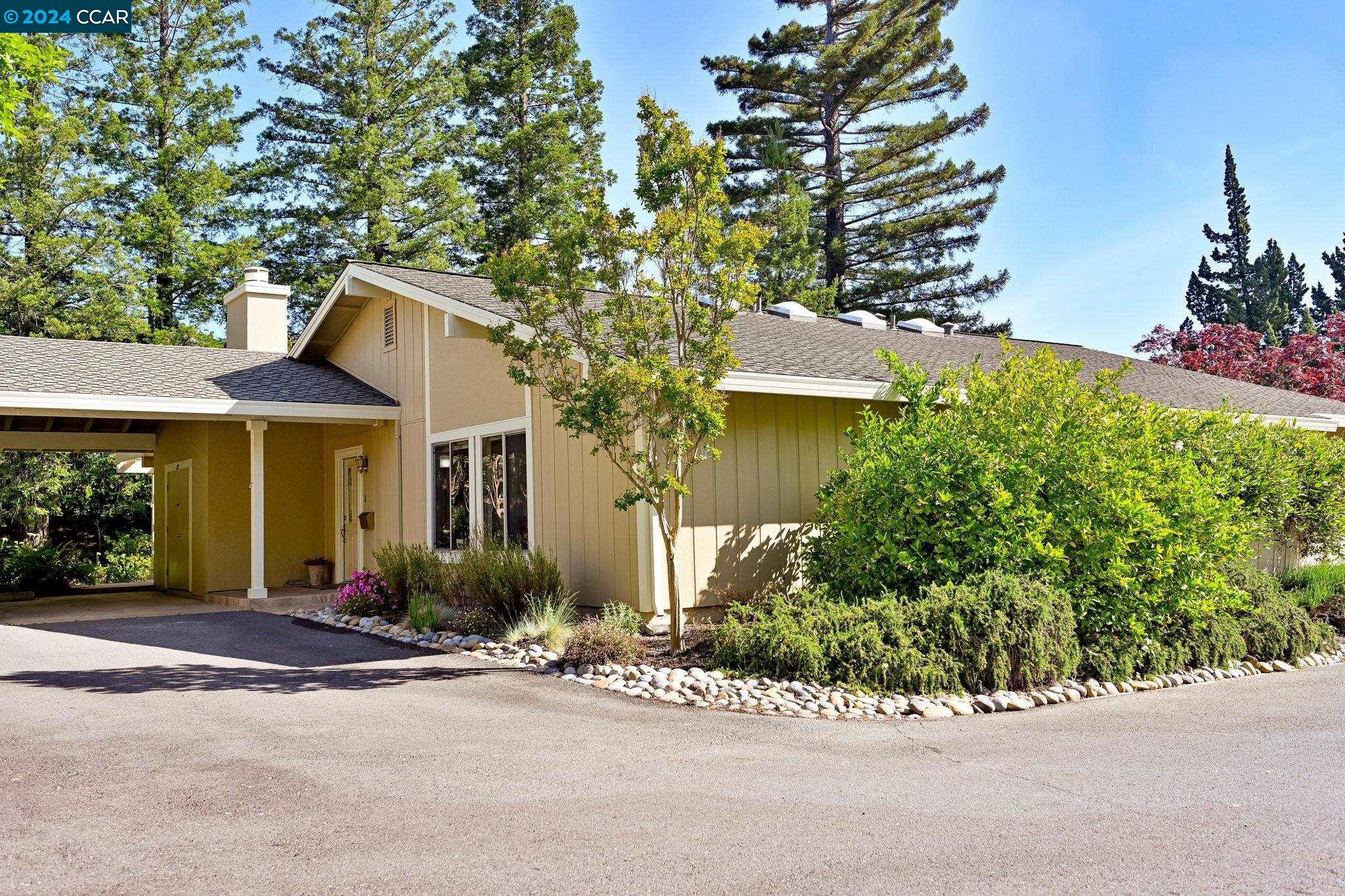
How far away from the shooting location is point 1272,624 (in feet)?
28.3

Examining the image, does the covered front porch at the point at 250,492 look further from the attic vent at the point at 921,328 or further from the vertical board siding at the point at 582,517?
the attic vent at the point at 921,328

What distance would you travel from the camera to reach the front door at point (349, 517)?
1432cm

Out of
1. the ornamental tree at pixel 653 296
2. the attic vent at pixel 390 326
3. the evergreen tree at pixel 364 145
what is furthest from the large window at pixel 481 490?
the evergreen tree at pixel 364 145

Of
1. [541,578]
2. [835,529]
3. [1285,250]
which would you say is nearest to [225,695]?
[541,578]

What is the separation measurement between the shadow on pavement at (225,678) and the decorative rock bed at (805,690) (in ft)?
2.46

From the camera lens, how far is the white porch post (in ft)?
42.4

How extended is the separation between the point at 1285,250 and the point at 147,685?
44.4m

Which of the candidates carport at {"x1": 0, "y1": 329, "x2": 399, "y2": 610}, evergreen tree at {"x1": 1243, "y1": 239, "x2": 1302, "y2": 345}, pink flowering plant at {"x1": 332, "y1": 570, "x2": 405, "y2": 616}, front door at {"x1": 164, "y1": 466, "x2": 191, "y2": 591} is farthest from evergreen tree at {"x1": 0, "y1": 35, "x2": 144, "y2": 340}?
evergreen tree at {"x1": 1243, "y1": 239, "x2": 1302, "y2": 345}

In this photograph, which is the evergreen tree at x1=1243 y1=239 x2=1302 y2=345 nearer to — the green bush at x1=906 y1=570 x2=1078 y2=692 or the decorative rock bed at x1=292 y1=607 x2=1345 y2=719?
the decorative rock bed at x1=292 y1=607 x2=1345 y2=719

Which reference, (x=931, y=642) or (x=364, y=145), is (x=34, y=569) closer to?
(x=364, y=145)

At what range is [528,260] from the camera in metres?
7.98

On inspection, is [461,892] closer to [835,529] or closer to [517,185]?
[835,529]

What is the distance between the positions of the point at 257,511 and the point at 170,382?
6.32 feet

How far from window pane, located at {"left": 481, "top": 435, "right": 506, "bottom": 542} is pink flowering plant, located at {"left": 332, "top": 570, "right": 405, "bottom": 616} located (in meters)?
1.29
